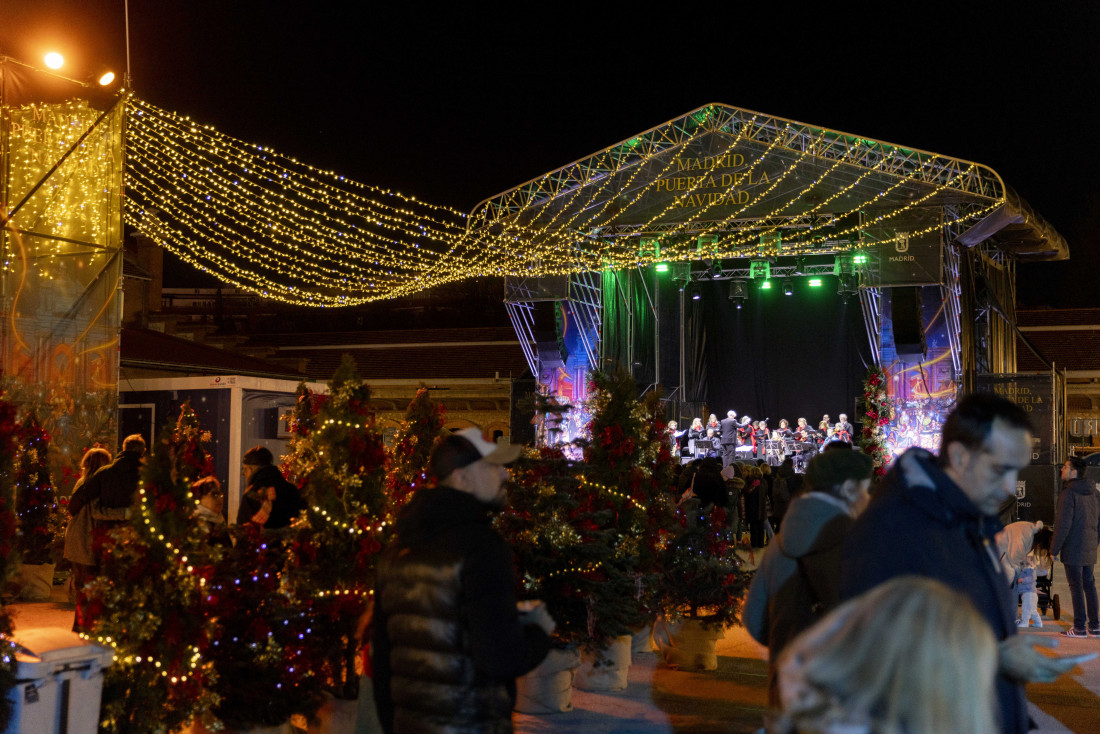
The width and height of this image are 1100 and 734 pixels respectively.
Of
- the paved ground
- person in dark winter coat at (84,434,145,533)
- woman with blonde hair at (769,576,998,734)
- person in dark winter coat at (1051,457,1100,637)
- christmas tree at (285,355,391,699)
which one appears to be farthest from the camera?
person in dark winter coat at (1051,457,1100,637)

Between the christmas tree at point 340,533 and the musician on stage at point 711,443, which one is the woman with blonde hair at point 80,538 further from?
the musician on stage at point 711,443

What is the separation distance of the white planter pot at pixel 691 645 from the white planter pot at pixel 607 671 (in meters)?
0.78

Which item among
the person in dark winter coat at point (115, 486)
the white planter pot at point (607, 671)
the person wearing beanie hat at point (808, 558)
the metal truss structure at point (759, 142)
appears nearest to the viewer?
the person wearing beanie hat at point (808, 558)

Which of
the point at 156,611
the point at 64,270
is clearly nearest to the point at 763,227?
the point at 64,270

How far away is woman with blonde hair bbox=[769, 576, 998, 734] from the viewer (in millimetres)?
1454

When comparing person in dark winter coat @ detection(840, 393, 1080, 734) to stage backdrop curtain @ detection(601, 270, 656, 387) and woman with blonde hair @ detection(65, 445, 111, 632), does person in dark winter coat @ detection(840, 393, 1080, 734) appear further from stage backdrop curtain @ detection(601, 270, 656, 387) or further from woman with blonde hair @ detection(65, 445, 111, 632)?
stage backdrop curtain @ detection(601, 270, 656, 387)

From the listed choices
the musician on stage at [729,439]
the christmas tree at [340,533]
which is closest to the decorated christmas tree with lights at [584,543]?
the christmas tree at [340,533]

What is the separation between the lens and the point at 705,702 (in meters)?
6.70

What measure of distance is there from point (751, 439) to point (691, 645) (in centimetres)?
1488

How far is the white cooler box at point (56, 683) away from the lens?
4.00 metres

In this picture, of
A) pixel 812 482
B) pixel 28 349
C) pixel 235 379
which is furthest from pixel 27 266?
pixel 812 482

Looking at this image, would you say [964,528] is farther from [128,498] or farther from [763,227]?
[763,227]

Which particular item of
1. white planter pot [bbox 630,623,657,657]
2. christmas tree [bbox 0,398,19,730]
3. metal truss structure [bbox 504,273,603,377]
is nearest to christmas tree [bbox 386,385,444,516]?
white planter pot [bbox 630,623,657,657]

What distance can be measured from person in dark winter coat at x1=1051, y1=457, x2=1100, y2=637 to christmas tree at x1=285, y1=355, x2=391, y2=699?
6.43 meters
